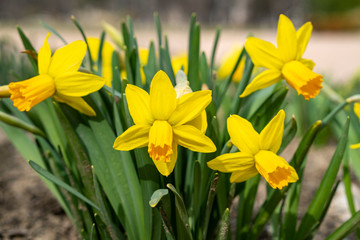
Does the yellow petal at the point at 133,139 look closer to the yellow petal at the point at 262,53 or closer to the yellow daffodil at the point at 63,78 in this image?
the yellow daffodil at the point at 63,78

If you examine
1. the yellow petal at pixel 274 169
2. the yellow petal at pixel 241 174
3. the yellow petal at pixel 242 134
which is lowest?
the yellow petal at pixel 241 174

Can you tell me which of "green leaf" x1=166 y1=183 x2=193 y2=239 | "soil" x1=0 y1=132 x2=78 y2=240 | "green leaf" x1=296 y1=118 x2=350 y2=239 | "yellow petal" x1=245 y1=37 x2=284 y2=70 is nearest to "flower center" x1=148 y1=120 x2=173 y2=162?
"green leaf" x1=166 y1=183 x2=193 y2=239

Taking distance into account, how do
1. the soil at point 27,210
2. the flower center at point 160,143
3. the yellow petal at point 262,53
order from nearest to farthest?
the flower center at point 160,143, the yellow petal at point 262,53, the soil at point 27,210

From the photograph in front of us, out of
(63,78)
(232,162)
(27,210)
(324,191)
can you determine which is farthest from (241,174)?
(27,210)

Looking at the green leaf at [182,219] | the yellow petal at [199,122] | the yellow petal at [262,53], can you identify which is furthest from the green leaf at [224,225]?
the yellow petal at [262,53]

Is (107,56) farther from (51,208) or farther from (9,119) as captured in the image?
(51,208)

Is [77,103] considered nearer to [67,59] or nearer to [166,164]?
[67,59]
